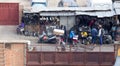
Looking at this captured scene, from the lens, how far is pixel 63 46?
57.8 meters

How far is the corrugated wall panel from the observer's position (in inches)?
2616

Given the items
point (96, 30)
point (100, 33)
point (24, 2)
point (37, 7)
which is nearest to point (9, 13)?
point (37, 7)

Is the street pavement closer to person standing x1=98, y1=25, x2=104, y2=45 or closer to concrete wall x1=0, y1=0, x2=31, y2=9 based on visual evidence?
person standing x1=98, y1=25, x2=104, y2=45

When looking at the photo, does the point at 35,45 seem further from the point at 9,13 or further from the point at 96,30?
the point at 9,13

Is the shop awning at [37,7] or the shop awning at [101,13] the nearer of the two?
the shop awning at [101,13]

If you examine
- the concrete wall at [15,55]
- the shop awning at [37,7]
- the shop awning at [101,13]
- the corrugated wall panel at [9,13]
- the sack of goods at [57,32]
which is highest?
the shop awning at [37,7]

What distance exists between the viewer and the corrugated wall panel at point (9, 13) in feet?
218

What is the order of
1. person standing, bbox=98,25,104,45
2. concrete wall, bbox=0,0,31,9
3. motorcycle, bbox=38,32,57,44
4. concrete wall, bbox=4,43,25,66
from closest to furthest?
concrete wall, bbox=4,43,25,66
motorcycle, bbox=38,32,57,44
person standing, bbox=98,25,104,45
concrete wall, bbox=0,0,31,9

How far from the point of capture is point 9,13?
66750 millimetres

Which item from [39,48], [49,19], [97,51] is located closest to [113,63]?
[97,51]

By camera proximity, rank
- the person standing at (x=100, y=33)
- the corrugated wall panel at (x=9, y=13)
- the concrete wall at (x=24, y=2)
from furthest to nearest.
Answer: the concrete wall at (x=24, y=2) → the corrugated wall panel at (x=9, y=13) → the person standing at (x=100, y=33)

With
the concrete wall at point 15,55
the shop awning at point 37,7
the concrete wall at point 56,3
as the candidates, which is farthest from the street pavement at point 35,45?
the concrete wall at point 56,3

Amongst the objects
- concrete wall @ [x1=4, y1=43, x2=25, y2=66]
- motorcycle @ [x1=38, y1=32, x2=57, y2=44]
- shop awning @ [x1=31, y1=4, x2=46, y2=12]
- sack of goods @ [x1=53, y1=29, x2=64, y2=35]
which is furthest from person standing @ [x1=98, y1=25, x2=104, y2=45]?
concrete wall @ [x1=4, y1=43, x2=25, y2=66]

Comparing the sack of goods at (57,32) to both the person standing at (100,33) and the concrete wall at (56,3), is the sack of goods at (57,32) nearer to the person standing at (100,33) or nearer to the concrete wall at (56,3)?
the person standing at (100,33)
